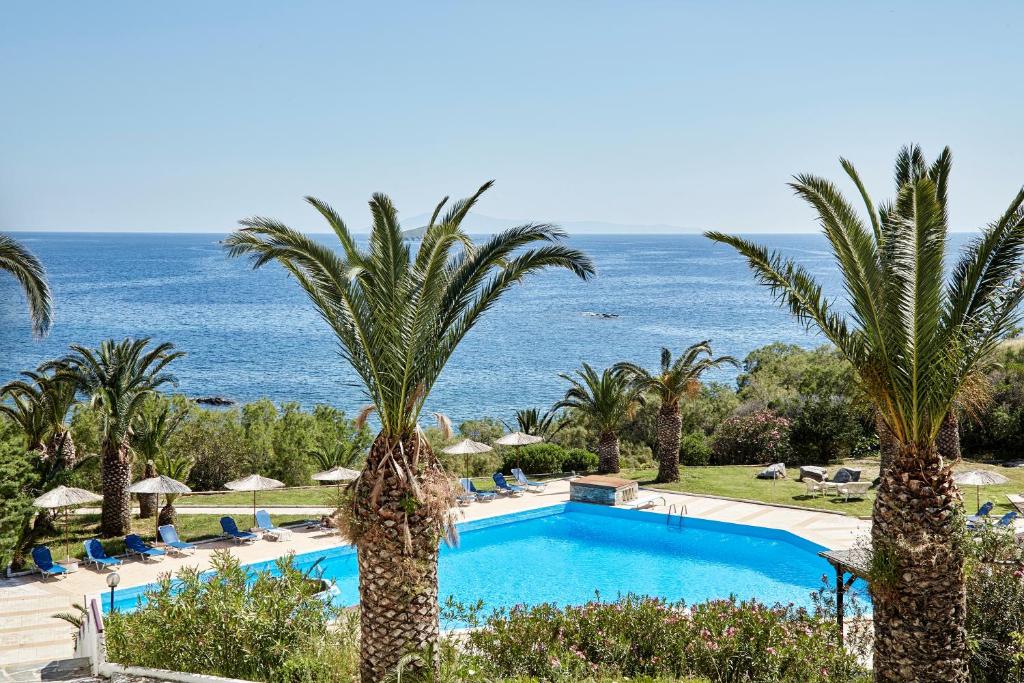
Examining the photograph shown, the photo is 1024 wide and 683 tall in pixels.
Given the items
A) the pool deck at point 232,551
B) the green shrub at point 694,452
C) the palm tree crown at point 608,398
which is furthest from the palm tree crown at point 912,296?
the green shrub at point 694,452

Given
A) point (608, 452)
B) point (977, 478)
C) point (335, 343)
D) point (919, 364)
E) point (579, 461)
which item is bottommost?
point (579, 461)

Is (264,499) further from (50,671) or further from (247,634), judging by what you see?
(247,634)

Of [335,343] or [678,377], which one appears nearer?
[678,377]

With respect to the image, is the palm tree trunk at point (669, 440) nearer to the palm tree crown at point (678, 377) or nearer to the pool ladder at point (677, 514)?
the palm tree crown at point (678, 377)

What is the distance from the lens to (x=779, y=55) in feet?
91.6

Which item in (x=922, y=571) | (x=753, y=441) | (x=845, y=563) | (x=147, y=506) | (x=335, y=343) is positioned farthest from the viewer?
(x=335, y=343)

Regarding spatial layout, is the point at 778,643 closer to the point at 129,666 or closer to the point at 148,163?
the point at 129,666

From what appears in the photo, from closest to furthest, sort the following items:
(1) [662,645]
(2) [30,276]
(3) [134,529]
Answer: (1) [662,645]
(2) [30,276]
(3) [134,529]

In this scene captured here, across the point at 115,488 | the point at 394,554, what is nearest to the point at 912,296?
the point at 394,554

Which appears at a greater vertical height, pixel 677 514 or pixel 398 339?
pixel 398 339

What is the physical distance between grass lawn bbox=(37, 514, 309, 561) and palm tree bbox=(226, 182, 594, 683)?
1114 cm

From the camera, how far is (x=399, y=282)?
8.98 m

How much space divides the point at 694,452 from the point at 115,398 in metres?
17.9

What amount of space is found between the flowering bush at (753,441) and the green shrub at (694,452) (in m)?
0.61
